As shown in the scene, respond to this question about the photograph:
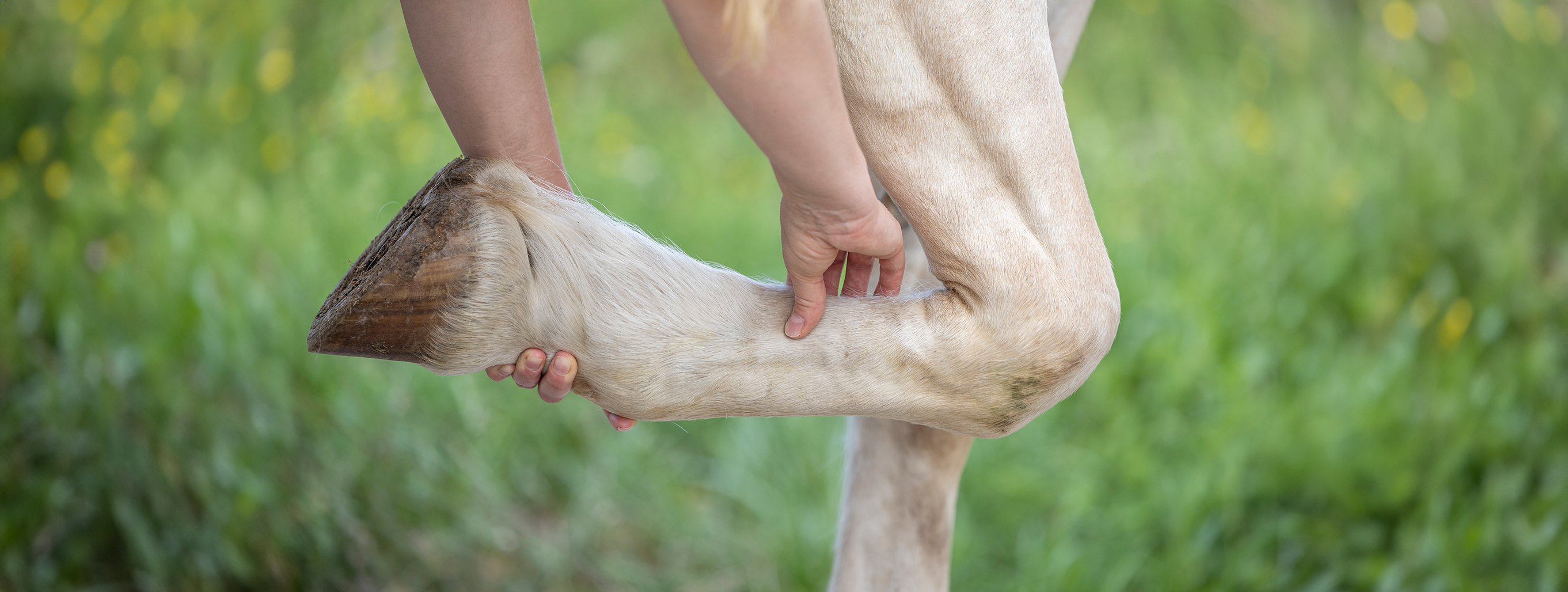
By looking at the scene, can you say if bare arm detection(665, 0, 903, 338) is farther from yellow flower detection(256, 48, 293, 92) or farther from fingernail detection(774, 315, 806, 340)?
yellow flower detection(256, 48, 293, 92)

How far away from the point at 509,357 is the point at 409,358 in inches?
3.5

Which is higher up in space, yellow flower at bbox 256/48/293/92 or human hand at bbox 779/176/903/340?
yellow flower at bbox 256/48/293/92

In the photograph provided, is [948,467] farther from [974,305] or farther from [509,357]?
[509,357]

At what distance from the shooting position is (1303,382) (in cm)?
209

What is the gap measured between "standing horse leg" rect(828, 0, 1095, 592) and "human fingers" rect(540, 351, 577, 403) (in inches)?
14.2

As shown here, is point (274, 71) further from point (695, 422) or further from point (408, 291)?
point (408, 291)

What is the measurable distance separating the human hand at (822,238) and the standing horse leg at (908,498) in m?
0.20

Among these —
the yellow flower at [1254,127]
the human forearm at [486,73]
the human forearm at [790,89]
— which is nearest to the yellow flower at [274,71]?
the human forearm at [486,73]

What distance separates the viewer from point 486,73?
3.17 feet

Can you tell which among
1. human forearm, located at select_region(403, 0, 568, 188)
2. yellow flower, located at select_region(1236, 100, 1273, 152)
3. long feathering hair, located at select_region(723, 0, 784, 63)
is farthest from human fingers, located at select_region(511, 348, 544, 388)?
yellow flower, located at select_region(1236, 100, 1273, 152)

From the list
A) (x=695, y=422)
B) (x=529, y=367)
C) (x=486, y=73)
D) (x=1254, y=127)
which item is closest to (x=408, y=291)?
(x=529, y=367)

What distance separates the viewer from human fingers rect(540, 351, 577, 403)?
921 mm

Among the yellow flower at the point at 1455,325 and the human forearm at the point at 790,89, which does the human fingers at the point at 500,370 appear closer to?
the human forearm at the point at 790,89

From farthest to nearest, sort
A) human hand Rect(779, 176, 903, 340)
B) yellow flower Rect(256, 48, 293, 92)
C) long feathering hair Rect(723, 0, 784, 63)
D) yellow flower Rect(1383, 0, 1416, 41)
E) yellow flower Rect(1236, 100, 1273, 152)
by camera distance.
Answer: yellow flower Rect(1383, 0, 1416, 41)
yellow flower Rect(1236, 100, 1273, 152)
yellow flower Rect(256, 48, 293, 92)
human hand Rect(779, 176, 903, 340)
long feathering hair Rect(723, 0, 784, 63)
